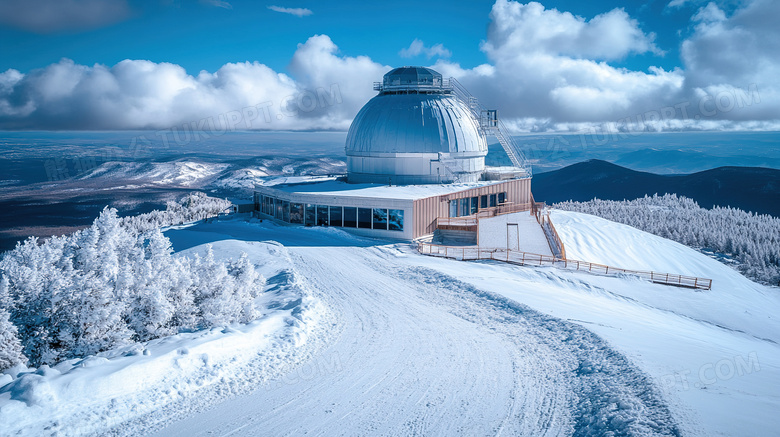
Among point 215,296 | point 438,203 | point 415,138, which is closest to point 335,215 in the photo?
point 438,203

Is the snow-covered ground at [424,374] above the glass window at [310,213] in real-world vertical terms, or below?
below

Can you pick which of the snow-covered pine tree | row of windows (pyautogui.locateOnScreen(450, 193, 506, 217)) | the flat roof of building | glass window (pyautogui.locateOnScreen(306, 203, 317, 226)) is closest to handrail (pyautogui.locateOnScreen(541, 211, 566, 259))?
row of windows (pyautogui.locateOnScreen(450, 193, 506, 217))

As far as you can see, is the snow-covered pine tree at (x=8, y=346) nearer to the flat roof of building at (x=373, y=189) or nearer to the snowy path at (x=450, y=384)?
the snowy path at (x=450, y=384)

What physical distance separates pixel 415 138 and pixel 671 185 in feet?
494

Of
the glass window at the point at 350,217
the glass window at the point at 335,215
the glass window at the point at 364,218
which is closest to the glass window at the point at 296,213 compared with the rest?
the glass window at the point at 335,215

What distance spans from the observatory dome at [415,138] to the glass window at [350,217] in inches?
294

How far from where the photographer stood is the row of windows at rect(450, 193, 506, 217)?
1241 inches

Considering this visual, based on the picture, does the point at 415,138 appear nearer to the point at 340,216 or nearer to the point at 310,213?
the point at 340,216

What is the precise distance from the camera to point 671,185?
153 m

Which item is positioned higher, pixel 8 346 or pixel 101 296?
pixel 101 296

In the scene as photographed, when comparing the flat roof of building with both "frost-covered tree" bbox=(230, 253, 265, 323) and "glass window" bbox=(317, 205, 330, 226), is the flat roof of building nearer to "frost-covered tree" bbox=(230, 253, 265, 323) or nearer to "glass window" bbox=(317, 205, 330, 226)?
"glass window" bbox=(317, 205, 330, 226)

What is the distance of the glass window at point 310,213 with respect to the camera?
29406mm

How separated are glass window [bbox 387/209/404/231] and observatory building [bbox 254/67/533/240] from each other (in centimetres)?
6

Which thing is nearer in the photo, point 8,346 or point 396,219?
point 8,346
